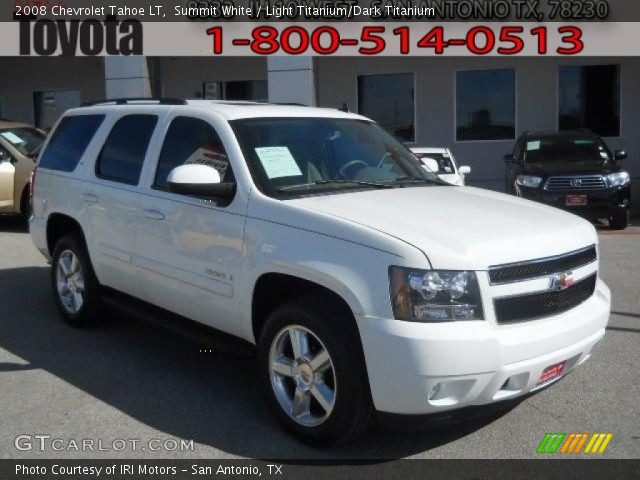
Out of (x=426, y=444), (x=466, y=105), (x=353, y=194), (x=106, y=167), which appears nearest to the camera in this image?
(x=426, y=444)

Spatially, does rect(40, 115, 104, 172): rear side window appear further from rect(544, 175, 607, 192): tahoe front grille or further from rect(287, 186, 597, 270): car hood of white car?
rect(544, 175, 607, 192): tahoe front grille

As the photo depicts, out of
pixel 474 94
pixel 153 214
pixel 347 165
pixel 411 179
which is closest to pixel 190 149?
pixel 153 214

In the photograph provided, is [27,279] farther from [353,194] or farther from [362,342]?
[362,342]

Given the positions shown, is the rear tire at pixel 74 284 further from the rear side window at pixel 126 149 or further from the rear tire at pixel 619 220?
the rear tire at pixel 619 220

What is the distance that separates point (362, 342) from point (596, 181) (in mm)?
9166

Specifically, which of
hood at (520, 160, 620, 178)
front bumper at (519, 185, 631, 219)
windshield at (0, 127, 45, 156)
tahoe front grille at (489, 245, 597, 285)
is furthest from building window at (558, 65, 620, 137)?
tahoe front grille at (489, 245, 597, 285)

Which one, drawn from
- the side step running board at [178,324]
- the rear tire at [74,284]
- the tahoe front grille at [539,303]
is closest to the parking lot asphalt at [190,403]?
the rear tire at [74,284]

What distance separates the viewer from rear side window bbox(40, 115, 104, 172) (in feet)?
20.1

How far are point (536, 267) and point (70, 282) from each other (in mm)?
4081

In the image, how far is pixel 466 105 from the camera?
16.3m

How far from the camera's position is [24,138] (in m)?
12.7

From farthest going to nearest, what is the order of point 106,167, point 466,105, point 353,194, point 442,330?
point 466,105, point 106,167, point 353,194, point 442,330

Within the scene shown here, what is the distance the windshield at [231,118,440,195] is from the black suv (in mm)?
6931

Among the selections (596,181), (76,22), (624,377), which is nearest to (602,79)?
(596,181)
